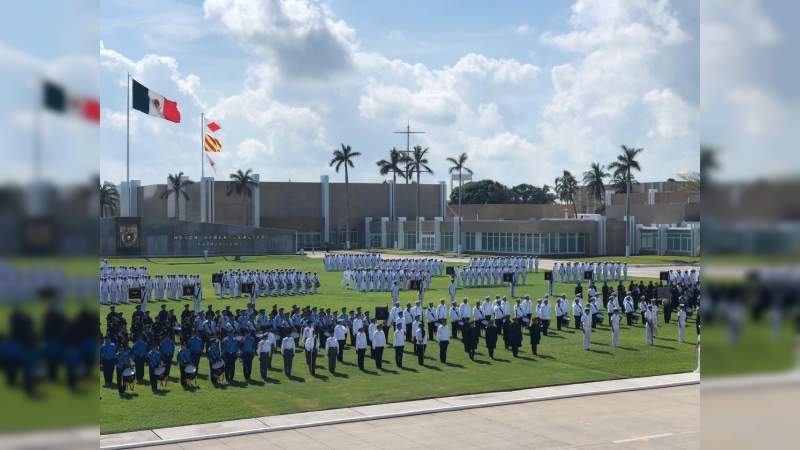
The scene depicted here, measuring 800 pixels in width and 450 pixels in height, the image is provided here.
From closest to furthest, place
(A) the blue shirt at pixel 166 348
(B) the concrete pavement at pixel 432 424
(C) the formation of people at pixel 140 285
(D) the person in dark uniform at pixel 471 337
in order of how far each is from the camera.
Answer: (B) the concrete pavement at pixel 432 424, (A) the blue shirt at pixel 166 348, (D) the person in dark uniform at pixel 471 337, (C) the formation of people at pixel 140 285

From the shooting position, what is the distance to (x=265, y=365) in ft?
56.4

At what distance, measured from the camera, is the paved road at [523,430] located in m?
12.3

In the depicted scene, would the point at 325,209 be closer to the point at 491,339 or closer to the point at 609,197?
the point at 609,197

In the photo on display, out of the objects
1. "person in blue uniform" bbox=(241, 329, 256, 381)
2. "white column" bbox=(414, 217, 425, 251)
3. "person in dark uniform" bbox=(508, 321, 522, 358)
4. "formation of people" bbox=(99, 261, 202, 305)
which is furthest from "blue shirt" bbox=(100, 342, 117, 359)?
"white column" bbox=(414, 217, 425, 251)

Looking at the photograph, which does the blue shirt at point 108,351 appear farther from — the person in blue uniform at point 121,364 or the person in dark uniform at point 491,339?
the person in dark uniform at point 491,339

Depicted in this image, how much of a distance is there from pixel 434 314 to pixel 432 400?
7168 mm

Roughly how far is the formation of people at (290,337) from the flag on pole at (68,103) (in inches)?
579

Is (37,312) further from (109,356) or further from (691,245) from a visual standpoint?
(691,245)

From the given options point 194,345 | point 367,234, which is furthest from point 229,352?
point 367,234

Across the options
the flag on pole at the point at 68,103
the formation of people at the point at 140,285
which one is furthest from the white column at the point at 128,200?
the flag on pole at the point at 68,103

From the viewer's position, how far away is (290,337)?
1769cm

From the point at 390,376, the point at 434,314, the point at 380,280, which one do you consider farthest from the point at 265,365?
the point at 380,280

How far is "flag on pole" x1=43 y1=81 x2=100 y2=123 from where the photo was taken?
1.73 meters

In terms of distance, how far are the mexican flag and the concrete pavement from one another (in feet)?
113
